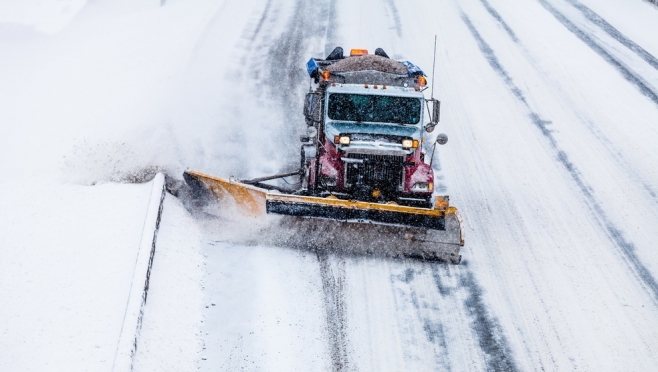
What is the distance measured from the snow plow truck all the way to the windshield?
0.01m

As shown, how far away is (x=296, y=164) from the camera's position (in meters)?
13.0

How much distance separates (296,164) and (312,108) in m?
2.14

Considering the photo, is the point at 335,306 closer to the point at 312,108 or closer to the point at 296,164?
the point at 312,108

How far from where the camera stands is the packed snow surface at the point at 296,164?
27.3 feet

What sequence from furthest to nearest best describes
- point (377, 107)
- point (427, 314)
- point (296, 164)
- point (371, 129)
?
point (296, 164) < point (377, 107) < point (371, 129) < point (427, 314)

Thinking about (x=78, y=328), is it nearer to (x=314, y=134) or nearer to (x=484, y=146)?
(x=314, y=134)

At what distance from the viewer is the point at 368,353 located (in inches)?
322

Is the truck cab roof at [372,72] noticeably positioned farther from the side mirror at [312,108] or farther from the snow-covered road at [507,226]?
the snow-covered road at [507,226]

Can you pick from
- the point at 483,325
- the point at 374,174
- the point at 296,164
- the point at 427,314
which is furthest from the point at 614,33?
the point at 427,314

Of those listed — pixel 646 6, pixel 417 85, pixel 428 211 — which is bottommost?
pixel 646 6

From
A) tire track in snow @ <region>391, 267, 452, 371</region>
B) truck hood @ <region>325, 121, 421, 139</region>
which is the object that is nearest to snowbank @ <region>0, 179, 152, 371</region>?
truck hood @ <region>325, 121, 421, 139</region>

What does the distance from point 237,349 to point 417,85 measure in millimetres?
4921

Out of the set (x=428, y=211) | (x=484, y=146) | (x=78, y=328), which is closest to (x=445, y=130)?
(x=484, y=146)

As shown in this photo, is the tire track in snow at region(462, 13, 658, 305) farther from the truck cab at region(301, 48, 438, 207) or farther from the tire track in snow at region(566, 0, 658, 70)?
the tire track in snow at region(566, 0, 658, 70)
